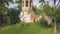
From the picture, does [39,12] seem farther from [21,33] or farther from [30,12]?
[21,33]

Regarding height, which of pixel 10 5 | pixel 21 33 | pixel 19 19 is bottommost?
pixel 21 33

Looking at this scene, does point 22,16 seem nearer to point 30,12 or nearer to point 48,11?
point 30,12

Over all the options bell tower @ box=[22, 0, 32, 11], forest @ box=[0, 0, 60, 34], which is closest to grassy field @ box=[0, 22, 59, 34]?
forest @ box=[0, 0, 60, 34]

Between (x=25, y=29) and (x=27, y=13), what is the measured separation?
0.78 feet

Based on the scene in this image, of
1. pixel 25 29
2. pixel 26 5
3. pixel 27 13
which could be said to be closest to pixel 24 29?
pixel 25 29

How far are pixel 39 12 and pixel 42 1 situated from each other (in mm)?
176

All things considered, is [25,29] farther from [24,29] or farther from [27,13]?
[27,13]

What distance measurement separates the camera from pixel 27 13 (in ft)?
9.21

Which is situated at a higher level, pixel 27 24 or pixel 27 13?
pixel 27 13

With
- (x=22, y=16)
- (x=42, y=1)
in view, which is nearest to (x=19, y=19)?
(x=22, y=16)

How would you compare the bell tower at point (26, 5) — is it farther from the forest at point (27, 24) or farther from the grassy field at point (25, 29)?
the grassy field at point (25, 29)

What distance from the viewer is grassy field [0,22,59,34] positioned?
9.14ft

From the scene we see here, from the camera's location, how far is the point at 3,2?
9.46 feet

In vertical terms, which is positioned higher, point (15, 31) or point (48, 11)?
point (48, 11)
